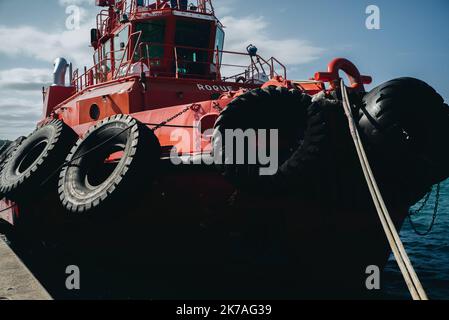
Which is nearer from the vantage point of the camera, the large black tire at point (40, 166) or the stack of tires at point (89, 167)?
the stack of tires at point (89, 167)

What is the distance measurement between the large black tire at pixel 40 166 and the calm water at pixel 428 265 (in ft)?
18.8

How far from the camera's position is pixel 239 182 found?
470 cm

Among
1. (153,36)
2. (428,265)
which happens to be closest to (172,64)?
(153,36)

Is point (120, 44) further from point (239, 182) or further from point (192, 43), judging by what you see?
point (239, 182)

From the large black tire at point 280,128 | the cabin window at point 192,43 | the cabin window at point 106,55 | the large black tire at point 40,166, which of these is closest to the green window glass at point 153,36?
the cabin window at point 192,43

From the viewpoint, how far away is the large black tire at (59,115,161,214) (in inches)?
193

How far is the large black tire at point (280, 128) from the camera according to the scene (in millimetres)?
4629

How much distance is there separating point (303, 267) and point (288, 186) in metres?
1.86

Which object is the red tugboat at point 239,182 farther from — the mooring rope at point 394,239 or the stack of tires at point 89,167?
the mooring rope at point 394,239

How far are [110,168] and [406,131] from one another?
3935mm

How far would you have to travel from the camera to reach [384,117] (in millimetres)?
4723

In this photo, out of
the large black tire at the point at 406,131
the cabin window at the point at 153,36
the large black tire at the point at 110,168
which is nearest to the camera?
the large black tire at the point at 406,131
